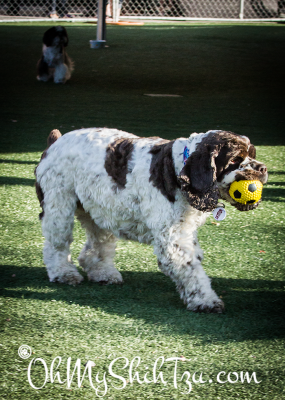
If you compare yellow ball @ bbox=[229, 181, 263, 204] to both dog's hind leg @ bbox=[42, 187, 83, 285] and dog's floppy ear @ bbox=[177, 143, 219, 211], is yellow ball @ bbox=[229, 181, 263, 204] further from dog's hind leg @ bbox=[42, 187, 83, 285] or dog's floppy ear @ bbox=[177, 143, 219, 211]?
dog's hind leg @ bbox=[42, 187, 83, 285]

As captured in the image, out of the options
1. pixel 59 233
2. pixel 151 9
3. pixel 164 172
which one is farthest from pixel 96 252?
pixel 151 9

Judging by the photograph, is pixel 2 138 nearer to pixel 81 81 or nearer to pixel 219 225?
pixel 219 225

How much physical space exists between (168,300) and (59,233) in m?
0.88

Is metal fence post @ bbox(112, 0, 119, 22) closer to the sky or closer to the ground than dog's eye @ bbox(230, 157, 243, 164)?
closer to the ground

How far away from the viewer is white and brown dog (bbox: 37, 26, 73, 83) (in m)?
12.1

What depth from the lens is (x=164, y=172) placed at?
10.7ft

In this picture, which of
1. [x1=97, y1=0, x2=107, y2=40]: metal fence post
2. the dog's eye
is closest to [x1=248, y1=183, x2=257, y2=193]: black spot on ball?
the dog's eye

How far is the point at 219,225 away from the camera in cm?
509

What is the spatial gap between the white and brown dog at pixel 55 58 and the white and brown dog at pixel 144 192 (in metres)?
8.98

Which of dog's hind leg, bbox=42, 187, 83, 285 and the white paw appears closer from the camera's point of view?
dog's hind leg, bbox=42, 187, 83, 285

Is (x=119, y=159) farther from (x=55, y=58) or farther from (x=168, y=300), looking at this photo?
(x=55, y=58)

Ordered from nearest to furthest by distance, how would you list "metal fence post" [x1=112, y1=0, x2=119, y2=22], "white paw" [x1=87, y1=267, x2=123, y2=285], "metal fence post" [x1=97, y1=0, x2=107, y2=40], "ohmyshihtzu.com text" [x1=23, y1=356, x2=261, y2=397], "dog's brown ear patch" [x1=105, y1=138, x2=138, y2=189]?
"ohmyshihtzu.com text" [x1=23, y1=356, x2=261, y2=397] < "dog's brown ear patch" [x1=105, y1=138, x2=138, y2=189] < "white paw" [x1=87, y1=267, x2=123, y2=285] < "metal fence post" [x1=97, y1=0, x2=107, y2=40] < "metal fence post" [x1=112, y1=0, x2=119, y2=22]

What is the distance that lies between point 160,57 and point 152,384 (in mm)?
13730

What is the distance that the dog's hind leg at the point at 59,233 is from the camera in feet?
12.1
